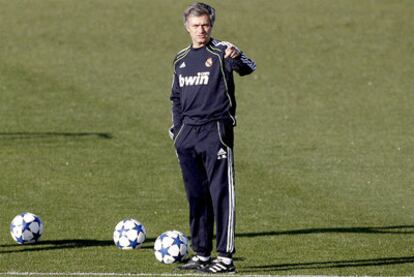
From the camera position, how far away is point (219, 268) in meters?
12.4

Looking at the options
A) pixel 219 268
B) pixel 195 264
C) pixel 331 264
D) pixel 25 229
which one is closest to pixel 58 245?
pixel 25 229

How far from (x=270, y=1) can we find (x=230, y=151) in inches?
1162

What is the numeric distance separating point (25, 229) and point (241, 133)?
1116 centimetres

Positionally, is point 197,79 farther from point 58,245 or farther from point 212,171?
point 58,245

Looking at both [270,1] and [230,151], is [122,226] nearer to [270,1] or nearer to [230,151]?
[230,151]

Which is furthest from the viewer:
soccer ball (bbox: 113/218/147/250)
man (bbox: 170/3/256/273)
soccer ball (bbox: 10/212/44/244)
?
soccer ball (bbox: 10/212/44/244)

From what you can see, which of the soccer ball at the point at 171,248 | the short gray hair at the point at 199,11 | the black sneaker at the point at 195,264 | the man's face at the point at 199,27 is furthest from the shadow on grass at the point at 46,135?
the short gray hair at the point at 199,11

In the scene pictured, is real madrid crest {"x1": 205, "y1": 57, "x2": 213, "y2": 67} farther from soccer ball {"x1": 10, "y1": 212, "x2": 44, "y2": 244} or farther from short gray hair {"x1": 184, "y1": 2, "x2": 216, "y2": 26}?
soccer ball {"x1": 10, "y1": 212, "x2": 44, "y2": 244}

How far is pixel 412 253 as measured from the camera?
46.9ft

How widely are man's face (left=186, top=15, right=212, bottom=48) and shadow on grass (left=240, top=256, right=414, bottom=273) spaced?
8.53ft

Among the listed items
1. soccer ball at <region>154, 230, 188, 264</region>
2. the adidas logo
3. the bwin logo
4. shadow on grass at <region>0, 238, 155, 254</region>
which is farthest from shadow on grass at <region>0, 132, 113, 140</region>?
Result: the adidas logo

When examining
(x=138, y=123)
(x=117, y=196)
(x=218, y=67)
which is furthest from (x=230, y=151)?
(x=138, y=123)

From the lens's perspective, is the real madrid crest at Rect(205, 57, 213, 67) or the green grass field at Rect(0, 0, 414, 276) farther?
the green grass field at Rect(0, 0, 414, 276)

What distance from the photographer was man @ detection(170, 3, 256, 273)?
12.2 m
